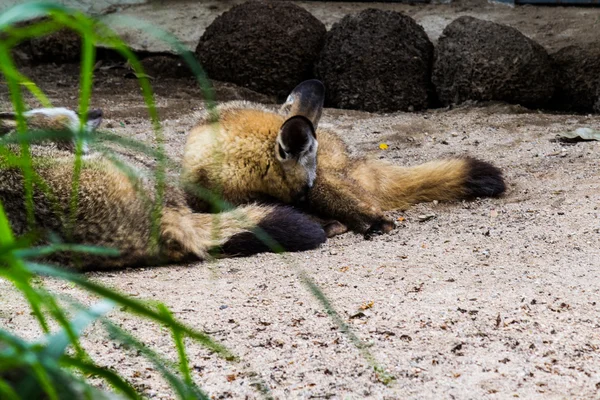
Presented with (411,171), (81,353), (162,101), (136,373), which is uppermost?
(81,353)

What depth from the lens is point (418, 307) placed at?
2.91m

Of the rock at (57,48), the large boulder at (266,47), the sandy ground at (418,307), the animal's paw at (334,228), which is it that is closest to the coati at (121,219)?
the sandy ground at (418,307)

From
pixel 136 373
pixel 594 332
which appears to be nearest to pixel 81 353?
pixel 136 373

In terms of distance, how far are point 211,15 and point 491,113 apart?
3721mm

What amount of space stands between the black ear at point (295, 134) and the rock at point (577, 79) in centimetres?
404

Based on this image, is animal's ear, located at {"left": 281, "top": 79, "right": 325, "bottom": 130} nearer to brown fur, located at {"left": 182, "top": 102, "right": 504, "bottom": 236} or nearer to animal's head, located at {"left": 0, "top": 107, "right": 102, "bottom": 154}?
brown fur, located at {"left": 182, "top": 102, "right": 504, "bottom": 236}

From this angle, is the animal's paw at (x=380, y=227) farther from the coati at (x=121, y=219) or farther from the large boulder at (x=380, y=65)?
the large boulder at (x=380, y=65)

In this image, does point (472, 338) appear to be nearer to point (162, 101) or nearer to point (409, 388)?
point (409, 388)

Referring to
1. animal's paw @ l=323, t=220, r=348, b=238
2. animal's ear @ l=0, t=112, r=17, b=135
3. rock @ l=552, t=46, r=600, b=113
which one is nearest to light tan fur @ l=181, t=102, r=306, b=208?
animal's paw @ l=323, t=220, r=348, b=238

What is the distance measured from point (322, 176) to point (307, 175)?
10 centimetres

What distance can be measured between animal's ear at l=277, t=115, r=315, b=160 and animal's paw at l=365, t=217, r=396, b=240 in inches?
22.0

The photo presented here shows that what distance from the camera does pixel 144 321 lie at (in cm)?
285

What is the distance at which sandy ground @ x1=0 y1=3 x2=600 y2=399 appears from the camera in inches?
90.0

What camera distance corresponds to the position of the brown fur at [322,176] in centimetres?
466
